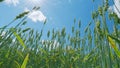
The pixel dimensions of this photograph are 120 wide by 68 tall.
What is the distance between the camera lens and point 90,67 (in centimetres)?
322

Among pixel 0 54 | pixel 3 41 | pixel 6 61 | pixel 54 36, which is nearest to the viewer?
pixel 3 41

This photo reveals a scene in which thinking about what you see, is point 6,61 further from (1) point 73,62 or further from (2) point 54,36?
(2) point 54,36

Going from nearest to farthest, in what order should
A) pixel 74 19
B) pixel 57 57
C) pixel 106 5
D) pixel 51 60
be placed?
pixel 106 5, pixel 51 60, pixel 57 57, pixel 74 19

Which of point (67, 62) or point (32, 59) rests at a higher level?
point (32, 59)

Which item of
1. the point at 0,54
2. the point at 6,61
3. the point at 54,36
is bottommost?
the point at 6,61

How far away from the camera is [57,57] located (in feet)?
9.89

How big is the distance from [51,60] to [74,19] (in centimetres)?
185

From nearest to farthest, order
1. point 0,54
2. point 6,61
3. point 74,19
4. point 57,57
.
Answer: point 6,61
point 0,54
point 57,57
point 74,19

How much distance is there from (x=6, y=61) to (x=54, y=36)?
110 inches

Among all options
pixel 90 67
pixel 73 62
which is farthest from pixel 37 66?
pixel 90 67

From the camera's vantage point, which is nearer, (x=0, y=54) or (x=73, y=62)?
(x=0, y=54)

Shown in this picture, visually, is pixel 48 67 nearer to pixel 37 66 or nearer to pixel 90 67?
pixel 37 66

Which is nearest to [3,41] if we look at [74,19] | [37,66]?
[37,66]

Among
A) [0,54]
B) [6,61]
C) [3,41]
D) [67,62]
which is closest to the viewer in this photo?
[3,41]
